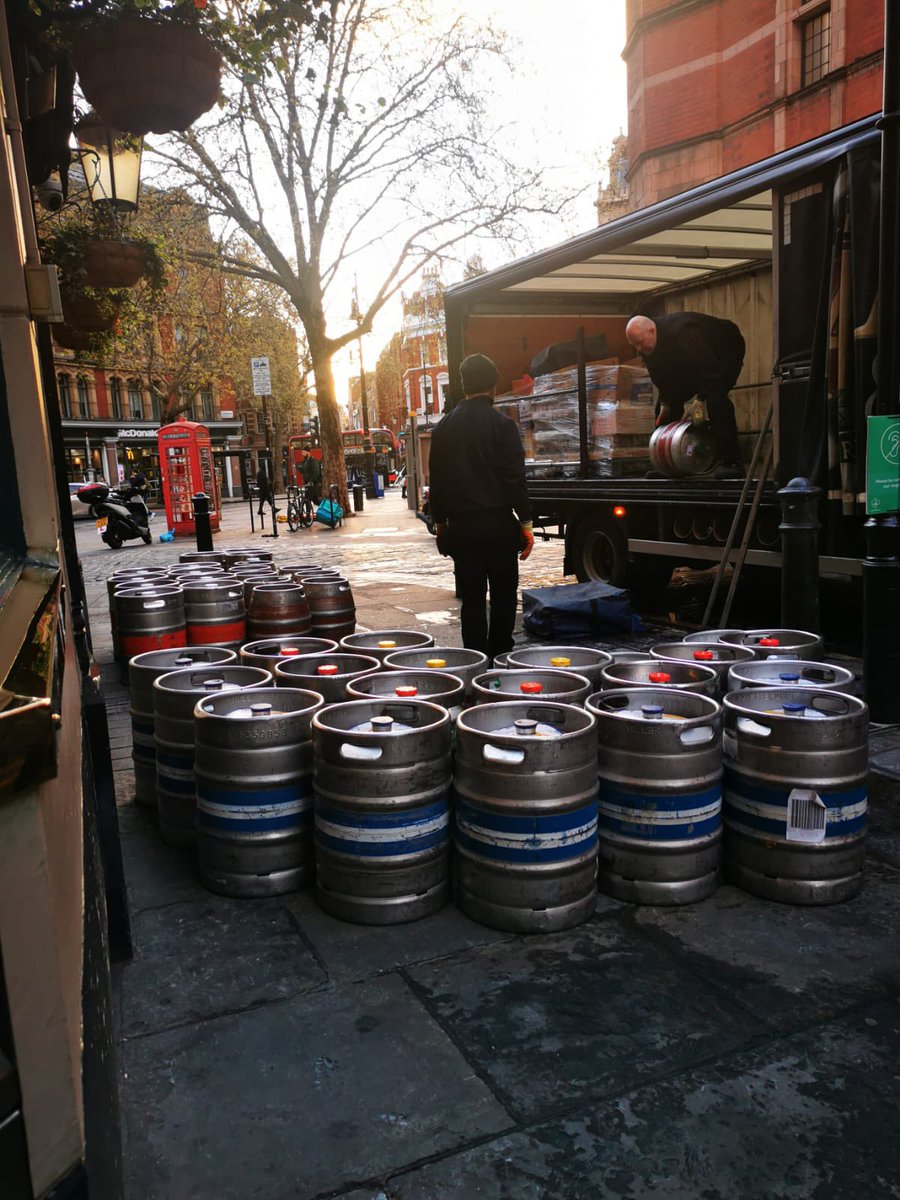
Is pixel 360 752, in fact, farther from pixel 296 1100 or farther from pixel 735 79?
pixel 735 79

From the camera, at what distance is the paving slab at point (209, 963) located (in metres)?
2.53

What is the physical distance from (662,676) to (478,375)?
Result: 2712 millimetres

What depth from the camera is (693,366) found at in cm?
852

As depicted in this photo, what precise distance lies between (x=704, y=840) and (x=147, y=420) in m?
59.2

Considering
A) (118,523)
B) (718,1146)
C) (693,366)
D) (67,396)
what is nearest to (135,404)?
(67,396)

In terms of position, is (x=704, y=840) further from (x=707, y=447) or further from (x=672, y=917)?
(x=707, y=447)

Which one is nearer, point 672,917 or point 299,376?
point 672,917

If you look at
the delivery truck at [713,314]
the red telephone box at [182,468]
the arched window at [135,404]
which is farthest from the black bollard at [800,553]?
the arched window at [135,404]

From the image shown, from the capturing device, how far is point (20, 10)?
3.38 m

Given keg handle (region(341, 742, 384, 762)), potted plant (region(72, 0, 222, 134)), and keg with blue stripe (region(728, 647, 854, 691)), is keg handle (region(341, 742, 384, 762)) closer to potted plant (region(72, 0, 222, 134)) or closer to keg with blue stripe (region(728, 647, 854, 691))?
keg with blue stripe (region(728, 647, 854, 691))

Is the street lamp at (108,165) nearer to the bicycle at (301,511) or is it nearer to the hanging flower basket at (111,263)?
the hanging flower basket at (111,263)

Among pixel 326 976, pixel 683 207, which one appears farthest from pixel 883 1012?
pixel 683 207

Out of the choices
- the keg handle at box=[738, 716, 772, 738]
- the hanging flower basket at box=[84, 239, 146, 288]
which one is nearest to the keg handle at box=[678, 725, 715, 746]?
the keg handle at box=[738, 716, 772, 738]

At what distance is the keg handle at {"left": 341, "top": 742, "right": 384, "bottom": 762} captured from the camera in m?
2.82
